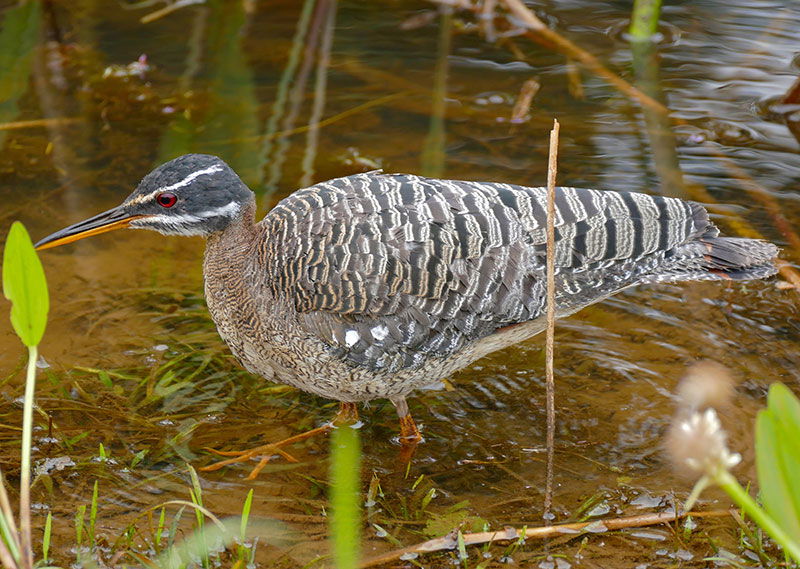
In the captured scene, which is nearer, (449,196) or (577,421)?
(449,196)

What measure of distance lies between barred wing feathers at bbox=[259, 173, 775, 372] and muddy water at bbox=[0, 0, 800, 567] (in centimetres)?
82

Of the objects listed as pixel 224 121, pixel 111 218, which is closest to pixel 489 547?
pixel 111 218

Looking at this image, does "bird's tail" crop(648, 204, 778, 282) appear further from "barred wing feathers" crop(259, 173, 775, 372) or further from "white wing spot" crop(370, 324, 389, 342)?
"white wing spot" crop(370, 324, 389, 342)

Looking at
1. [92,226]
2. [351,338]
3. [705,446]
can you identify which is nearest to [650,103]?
[351,338]

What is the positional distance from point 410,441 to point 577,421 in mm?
998

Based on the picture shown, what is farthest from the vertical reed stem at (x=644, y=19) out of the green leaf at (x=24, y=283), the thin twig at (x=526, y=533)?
the green leaf at (x=24, y=283)

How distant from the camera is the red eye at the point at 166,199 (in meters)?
5.20

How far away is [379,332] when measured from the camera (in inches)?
198

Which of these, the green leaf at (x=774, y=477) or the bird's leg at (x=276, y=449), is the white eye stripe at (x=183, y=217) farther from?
the green leaf at (x=774, y=477)

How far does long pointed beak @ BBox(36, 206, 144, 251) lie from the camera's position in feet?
17.1

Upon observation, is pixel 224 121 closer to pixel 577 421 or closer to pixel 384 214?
pixel 384 214

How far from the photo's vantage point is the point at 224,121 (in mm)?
8594

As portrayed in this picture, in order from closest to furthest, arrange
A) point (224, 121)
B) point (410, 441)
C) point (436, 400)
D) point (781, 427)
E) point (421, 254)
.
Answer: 1. point (781, 427)
2. point (421, 254)
3. point (410, 441)
4. point (436, 400)
5. point (224, 121)

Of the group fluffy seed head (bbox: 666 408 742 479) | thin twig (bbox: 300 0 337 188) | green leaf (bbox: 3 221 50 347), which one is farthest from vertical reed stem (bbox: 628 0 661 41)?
fluffy seed head (bbox: 666 408 742 479)
